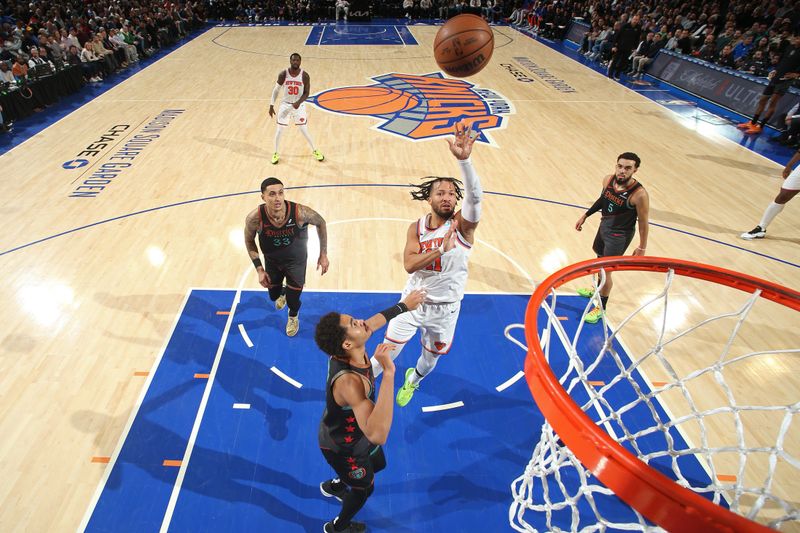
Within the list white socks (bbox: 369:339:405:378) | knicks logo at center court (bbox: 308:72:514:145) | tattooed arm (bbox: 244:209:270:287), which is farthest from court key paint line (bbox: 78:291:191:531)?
knicks logo at center court (bbox: 308:72:514:145)

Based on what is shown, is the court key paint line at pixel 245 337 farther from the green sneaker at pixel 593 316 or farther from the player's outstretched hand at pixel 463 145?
the green sneaker at pixel 593 316

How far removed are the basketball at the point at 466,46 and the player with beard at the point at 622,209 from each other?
83.2 inches

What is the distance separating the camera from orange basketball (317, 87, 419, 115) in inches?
457

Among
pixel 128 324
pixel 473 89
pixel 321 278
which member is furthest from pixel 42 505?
pixel 473 89

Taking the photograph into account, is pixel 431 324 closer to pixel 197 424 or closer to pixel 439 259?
pixel 439 259

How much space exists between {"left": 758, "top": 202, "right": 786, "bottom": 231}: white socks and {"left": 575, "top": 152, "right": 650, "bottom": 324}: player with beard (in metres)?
3.46

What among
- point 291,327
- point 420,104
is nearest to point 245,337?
point 291,327

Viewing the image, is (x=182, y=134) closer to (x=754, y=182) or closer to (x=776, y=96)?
(x=754, y=182)

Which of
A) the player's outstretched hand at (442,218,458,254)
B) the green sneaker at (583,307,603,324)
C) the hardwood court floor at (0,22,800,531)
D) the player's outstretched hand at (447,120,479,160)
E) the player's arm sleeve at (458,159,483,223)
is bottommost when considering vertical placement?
the hardwood court floor at (0,22,800,531)

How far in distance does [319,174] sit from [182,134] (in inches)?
151

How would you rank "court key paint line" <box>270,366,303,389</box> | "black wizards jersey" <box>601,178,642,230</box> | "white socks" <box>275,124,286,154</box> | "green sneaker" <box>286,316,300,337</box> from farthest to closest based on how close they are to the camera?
"white socks" <box>275,124,286,154</box> < "green sneaker" <box>286,316,300,337</box> < "black wizards jersey" <box>601,178,642,230</box> < "court key paint line" <box>270,366,303,389</box>

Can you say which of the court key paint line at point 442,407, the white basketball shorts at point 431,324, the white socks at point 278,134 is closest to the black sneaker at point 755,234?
the court key paint line at point 442,407

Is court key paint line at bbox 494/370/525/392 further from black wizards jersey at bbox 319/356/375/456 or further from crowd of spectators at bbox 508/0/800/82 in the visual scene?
crowd of spectators at bbox 508/0/800/82

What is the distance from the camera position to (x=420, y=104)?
11.9 metres
